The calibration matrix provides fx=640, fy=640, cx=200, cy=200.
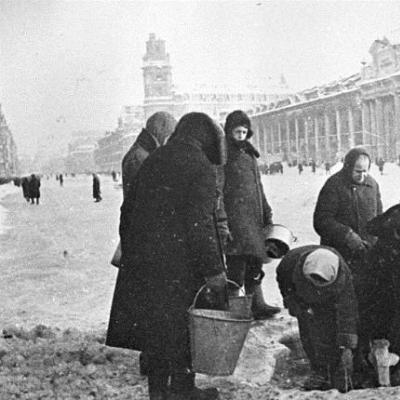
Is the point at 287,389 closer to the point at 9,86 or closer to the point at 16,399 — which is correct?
the point at 16,399

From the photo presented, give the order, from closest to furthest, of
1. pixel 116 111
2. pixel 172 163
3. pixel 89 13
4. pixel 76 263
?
pixel 172 163 < pixel 89 13 < pixel 116 111 < pixel 76 263

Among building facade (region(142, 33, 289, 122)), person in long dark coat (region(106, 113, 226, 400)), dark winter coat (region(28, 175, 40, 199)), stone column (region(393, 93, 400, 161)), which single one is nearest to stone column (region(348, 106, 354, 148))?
stone column (region(393, 93, 400, 161))

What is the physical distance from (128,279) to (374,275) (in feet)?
4.68

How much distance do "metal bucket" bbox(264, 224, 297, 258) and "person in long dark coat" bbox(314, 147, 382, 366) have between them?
340mm

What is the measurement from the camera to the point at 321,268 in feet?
10.5

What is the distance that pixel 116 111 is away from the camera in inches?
311

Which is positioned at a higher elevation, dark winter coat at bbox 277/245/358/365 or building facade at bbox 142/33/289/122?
building facade at bbox 142/33/289/122

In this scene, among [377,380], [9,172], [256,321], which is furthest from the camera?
[9,172]

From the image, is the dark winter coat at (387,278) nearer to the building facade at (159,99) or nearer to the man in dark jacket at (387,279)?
the man in dark jacket at (387,279)

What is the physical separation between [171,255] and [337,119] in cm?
1968

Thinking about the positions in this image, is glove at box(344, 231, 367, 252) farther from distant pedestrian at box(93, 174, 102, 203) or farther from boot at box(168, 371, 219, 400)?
distant pedestrian at box(93, 174, 102, 203)

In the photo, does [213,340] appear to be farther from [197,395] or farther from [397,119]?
[397,119]

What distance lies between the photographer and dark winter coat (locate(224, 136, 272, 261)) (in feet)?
15.1

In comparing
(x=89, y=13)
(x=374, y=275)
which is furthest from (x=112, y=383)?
(x=89, y=13)
